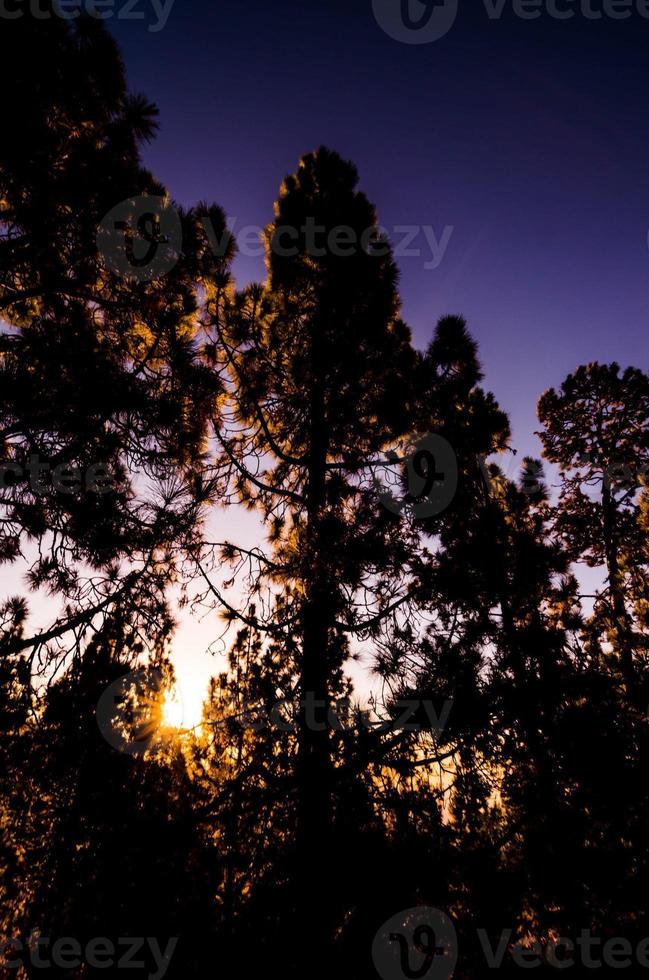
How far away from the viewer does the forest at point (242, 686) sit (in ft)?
10.5

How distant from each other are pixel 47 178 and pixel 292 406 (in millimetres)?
3642

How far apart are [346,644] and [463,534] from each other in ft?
6.51

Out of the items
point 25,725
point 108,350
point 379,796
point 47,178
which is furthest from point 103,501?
point 379,796

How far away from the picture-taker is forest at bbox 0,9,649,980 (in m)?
3.19

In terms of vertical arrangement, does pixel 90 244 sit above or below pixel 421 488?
above

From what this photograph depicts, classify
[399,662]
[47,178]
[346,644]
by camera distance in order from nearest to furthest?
[47,178] < [399,662] < [346,644]

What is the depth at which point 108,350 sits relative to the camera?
406 cm

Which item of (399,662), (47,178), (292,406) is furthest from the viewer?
(292,406)

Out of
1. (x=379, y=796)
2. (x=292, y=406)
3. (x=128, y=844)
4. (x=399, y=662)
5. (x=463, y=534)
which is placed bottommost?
(x=128, y=844)

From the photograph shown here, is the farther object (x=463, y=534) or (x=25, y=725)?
(x=463, y=534)

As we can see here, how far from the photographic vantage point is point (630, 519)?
8070mm

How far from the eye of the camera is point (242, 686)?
5.16 metres

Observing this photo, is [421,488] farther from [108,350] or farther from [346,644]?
[108,350]

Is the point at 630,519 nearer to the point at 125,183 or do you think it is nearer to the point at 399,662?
the point at 399,662
